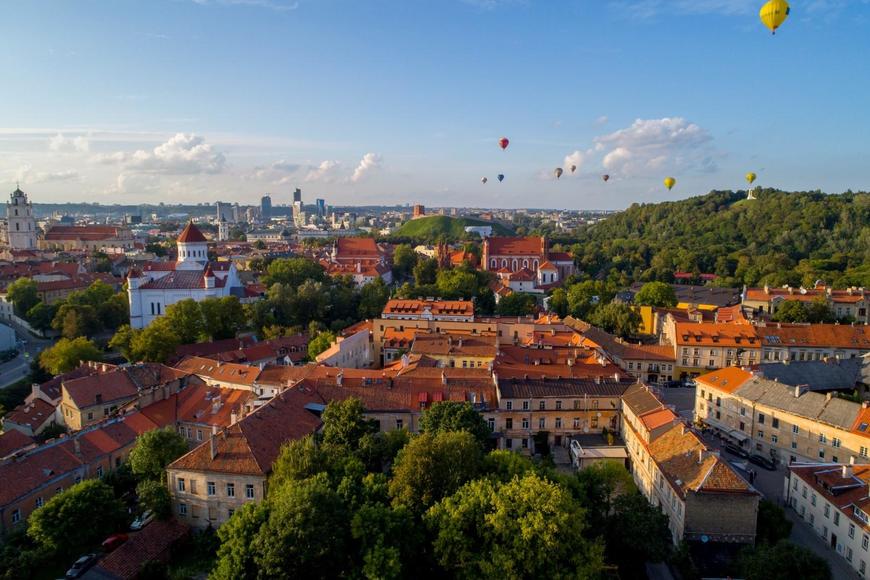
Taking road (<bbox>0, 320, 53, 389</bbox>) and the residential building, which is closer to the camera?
road (<bbox>0, 320, 53, 389</bbox>)

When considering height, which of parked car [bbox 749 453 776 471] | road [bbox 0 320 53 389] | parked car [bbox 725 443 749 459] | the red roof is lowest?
parked car [bbox 749 453 776 471]

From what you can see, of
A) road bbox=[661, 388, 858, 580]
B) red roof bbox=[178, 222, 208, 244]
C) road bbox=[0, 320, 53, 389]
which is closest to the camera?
road bbox=[661, 388, 858, 580]

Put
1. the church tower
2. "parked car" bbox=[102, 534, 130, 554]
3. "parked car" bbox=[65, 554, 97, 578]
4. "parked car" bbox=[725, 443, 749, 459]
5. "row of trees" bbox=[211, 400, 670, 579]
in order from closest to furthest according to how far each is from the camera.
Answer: "row of trees" bbox=[211, 400, 670, 579] → "parked car" bbox=[65, 554, 97, 578] → "parked car" bbox=[102, 534, 130, 554] → "parked car" bbox=[725, 443, 749, 459] → the church tower

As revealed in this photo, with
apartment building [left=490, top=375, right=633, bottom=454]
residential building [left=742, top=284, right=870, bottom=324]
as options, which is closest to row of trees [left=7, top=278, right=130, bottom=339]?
apartment building [left=490, top=375, right=633, bottom=454]

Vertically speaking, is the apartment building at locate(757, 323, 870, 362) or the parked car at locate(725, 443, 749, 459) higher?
the apartment building at locate(757, 323, 870, 362)

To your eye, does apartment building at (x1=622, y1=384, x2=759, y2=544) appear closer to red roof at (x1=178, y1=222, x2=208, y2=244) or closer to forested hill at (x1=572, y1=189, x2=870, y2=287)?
forested hill at (x1=572, y1=189, x2=870, y2=287)

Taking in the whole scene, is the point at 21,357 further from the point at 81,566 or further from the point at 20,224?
the point at 20,224

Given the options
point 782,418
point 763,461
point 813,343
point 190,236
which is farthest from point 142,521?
point 190,236
